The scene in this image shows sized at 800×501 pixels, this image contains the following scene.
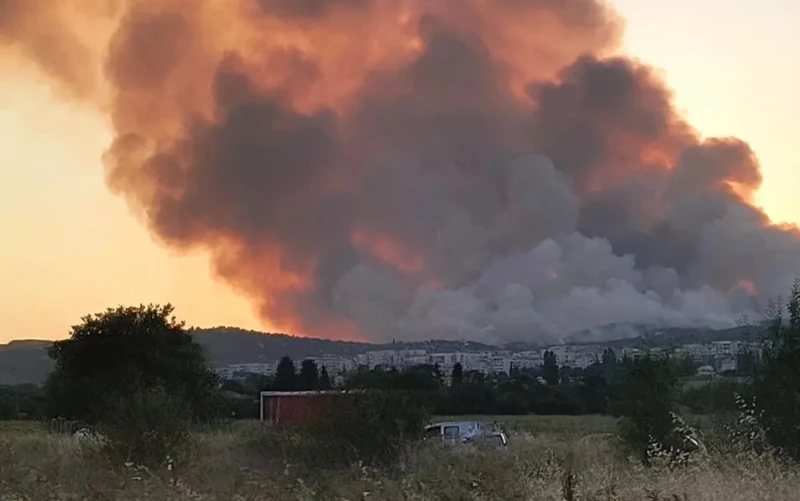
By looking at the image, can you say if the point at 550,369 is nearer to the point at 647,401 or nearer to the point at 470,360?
the point at 470,360

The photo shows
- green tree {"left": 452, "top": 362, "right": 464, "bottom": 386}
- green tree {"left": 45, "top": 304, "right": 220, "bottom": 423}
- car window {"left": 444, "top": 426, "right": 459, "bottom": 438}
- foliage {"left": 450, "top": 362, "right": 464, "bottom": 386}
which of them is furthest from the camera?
green tree {"left": 452, "top": 362, "right": 464, "bottom": 386}

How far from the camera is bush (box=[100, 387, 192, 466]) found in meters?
18.2

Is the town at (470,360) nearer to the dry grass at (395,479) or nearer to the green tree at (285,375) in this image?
the green tree at (285,375)

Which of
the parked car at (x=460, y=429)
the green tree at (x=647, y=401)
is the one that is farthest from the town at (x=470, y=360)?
the green tree at (x=647, y=401)

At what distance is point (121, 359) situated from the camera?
4425 cm

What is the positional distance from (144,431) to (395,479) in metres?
4.95

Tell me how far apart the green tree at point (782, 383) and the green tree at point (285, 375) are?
36.7m

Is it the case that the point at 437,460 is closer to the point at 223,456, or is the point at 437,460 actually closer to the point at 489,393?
the point at 223,456

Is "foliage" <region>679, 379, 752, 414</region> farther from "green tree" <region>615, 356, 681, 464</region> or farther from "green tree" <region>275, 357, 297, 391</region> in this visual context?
"green tree" <region>275, 357, 297, 391</region>

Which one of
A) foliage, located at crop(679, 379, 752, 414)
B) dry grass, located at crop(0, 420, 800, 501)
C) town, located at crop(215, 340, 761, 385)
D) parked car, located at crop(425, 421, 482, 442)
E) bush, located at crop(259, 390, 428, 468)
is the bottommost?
parked car, located at crop(425, 421, 482, 442)

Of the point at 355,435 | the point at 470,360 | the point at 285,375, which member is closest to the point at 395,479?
the point at 355,435

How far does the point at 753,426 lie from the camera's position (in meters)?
17.3

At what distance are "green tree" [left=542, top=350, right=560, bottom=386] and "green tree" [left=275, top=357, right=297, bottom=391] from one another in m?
15.2

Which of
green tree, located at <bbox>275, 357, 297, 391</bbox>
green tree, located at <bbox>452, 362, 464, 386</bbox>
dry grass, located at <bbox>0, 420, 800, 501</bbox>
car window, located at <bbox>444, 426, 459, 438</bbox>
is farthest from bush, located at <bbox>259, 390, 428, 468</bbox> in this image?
green tree, located at <bbox>452, 362, 464, 386</bbox>
